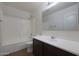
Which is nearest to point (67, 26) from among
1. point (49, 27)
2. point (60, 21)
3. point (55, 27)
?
point (60, 21)

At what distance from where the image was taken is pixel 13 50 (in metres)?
2.06

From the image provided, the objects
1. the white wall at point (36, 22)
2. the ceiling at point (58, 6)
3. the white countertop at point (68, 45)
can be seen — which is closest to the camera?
the white countertop at point (68, 45)

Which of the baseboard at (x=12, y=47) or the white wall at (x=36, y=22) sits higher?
the white wall at (x=36, y=22)

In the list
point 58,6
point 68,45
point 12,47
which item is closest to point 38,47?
point 12,47

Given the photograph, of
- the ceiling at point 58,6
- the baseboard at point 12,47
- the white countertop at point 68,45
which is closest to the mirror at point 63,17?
the ceiling at point 58,6

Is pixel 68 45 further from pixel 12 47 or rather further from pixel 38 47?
pixel 12 47

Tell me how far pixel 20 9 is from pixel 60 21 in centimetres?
105

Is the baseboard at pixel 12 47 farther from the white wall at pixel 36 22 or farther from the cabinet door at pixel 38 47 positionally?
the white wall at pixel 36 22

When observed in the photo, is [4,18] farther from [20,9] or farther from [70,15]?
[70,15]

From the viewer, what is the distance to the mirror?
1.44m

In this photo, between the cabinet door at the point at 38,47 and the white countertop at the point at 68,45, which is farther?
the cabinet door at the point at 38,47

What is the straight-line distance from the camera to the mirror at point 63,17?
1439mm

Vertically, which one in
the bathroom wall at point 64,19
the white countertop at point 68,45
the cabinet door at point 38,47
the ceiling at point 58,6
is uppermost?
the ceiling at point 58,6

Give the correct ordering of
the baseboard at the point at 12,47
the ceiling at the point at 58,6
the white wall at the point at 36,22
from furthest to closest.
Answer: the white wall at the point at 36,22, the baseboard at the point at 12,47, the ceiling at the point at 58,6
